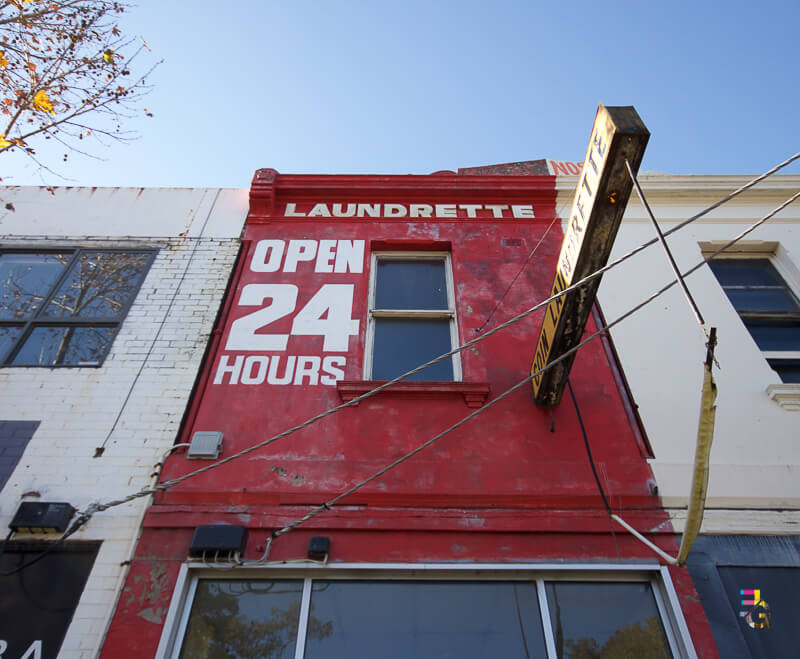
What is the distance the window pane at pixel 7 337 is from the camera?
19.5 ft

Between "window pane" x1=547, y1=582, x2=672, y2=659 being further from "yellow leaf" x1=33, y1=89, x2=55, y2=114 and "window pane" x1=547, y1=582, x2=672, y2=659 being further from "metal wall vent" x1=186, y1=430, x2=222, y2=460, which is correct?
"yellow leaf" x1=33, y1=89, x2=55, y2=114

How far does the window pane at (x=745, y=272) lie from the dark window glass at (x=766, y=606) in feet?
12.4

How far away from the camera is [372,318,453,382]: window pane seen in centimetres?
582

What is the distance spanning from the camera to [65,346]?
596 cm

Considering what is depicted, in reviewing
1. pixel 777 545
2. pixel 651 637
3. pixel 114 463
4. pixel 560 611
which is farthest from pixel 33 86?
pixel 777 545

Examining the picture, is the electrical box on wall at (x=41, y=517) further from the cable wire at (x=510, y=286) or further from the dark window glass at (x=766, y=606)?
the dark window glass at (x=766, y=606)

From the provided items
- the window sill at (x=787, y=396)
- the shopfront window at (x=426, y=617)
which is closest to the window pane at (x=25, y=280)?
the shopfront window at (x=426, y=617)

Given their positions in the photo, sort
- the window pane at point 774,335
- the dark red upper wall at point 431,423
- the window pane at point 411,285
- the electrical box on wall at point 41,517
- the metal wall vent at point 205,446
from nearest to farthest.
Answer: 1. the electrical box on wall at point 41,517
2. the dark red upper wall at point 431,423
3. the metal wall vent at point 205,446
4. the window pane at point 774,335
5. the window pane at point 411,285

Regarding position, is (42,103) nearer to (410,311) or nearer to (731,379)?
(410,311)

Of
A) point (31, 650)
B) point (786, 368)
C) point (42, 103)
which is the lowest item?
point (31, 650)

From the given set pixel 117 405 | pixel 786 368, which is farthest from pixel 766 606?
pixel 117 405

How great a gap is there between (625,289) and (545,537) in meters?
3.27

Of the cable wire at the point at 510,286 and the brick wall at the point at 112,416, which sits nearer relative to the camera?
the brick wall at the point at 112,416

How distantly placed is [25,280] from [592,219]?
21.2ft
